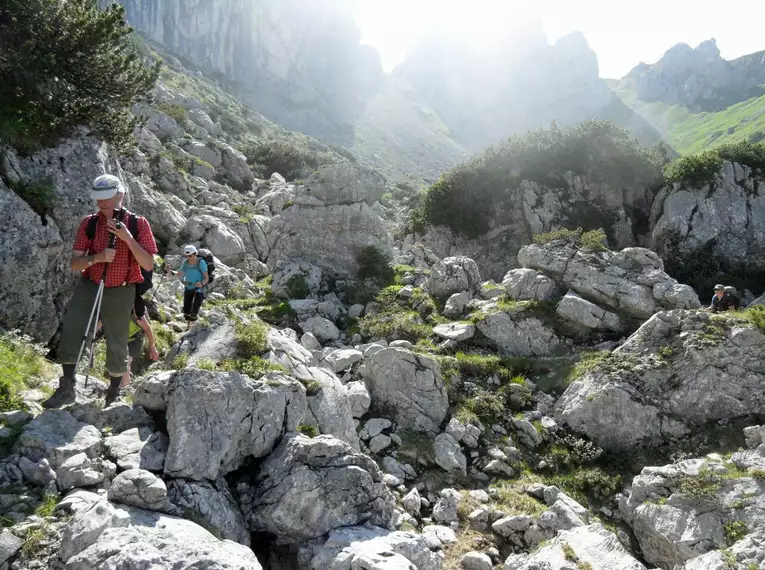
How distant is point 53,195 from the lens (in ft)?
31.2

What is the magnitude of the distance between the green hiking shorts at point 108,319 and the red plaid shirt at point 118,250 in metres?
0.13

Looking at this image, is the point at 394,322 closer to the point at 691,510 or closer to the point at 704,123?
the point at 691,510

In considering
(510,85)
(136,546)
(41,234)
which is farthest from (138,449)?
(510,85)

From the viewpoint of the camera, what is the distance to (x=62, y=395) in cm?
612

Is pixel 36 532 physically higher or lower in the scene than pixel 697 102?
lower

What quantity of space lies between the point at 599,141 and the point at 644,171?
136 inches

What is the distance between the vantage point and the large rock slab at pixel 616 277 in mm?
14711

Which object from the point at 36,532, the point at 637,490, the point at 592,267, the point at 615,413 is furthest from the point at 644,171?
the point at 36,532

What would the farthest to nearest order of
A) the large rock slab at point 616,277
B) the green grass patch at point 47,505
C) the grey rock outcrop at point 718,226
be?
the grey rock outcrop at point 718,226 < the large rock slab at point 616,277 < the green grass patch at point 47,505

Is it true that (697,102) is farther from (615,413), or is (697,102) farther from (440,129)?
(615,413)

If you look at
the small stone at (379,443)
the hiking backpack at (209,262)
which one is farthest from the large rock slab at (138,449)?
the hiking backpack at (209,262)

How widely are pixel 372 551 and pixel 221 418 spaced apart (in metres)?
2.58

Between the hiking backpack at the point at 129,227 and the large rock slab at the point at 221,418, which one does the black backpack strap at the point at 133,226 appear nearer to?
the hiking backpack at the point at 129,227

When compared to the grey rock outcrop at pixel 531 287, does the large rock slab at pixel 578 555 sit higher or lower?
lower
